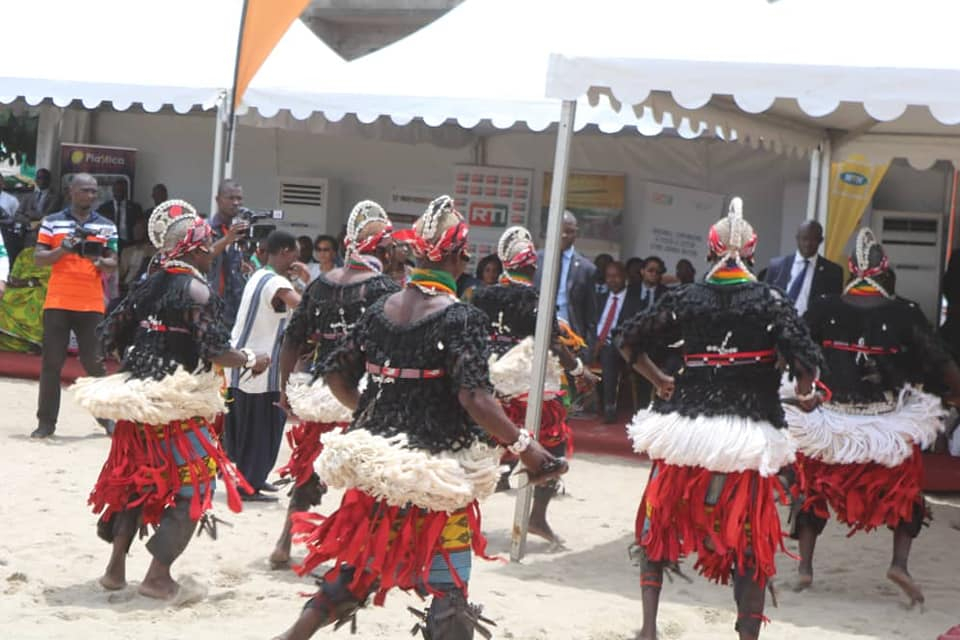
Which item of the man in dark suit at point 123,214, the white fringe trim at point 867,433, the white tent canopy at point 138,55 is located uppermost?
the white tent canopy at point 138,55

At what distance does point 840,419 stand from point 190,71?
7222 mm

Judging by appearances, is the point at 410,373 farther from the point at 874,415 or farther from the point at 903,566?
the point at 903,566

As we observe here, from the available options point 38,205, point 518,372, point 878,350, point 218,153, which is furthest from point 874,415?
point 38,205

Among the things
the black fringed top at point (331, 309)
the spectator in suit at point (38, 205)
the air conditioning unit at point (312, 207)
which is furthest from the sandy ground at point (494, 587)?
the air conditioning unit at point (312, 207)

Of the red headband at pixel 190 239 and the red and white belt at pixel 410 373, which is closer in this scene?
the red and white belt at pixel 410 373

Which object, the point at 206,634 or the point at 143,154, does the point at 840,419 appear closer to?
the point at 206,634

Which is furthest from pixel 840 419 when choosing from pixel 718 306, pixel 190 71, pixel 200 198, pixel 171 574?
pixel 200 198

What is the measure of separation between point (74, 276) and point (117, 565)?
4309 millimetres

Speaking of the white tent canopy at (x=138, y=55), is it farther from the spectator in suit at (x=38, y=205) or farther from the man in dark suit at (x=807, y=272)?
the man in dark suit at (x=807, y=272)

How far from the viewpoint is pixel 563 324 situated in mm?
8195

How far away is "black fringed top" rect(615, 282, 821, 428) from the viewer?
5734 millimetres

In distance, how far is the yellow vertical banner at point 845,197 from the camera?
37.5 feet

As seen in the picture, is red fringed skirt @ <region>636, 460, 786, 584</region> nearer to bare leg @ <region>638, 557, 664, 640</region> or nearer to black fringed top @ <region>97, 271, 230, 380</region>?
bare leg @ <region>638, 557, 664, 640</region>

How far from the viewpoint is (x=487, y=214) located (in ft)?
51.0
